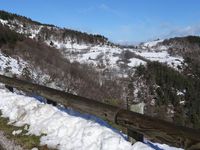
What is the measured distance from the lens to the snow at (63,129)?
727 cm

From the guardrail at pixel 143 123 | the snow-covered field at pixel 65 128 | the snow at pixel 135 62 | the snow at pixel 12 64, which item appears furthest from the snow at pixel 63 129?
the snow at pixel 135 62

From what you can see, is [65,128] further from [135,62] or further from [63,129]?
[135,62]

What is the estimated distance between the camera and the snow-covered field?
7.27m

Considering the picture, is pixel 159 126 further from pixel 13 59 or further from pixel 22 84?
pixel 13 59

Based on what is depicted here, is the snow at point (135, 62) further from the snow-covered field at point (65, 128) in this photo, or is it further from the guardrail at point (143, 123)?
the guardrail at point (143, 123)

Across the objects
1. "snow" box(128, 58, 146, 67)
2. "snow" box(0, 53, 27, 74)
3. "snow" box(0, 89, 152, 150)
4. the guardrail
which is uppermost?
the guardrail

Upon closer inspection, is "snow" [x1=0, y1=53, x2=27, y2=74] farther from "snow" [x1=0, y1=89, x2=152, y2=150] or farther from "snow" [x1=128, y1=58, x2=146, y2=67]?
"snow" [x1=128, y1=58, x2=146, y2=67]

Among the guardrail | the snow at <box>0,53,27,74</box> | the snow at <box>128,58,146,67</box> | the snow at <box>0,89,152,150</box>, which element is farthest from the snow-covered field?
the snow at <box>128,58,146,67</box>

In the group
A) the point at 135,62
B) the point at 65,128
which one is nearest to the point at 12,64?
the point at 65,128

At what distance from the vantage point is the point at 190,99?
136 metres

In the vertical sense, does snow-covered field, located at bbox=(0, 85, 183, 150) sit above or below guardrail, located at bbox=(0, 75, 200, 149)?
below

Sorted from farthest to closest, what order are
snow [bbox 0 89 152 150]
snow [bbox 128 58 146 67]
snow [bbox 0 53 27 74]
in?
snow [bbox 128 58 146 67] → snow [bbox 0 53 27 74] → snow [bbox 0 89 152 150]

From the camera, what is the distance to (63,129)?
27.5ft

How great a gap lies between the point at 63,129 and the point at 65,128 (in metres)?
0.06
